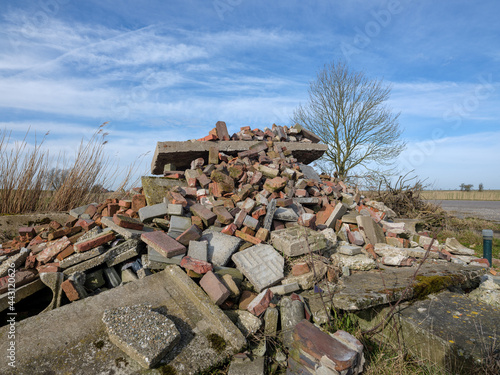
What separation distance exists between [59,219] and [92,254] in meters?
3.05

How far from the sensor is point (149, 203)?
4758 mm

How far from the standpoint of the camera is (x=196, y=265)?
3.19m

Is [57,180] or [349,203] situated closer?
[349,203]

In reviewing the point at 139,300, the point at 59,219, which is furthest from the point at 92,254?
the point at 59,219

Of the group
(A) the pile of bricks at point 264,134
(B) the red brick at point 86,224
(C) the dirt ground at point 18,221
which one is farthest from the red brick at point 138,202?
(C) the dirt ground at point 18,221

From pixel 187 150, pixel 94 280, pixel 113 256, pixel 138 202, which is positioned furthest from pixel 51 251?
pixel 187 150

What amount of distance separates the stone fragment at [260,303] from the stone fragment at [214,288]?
255mm

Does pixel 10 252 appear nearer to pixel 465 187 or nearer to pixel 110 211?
pixel 110 211

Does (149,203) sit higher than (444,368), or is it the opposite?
(149,203)

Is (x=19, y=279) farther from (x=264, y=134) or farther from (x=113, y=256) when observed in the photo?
(x=264, y=134)

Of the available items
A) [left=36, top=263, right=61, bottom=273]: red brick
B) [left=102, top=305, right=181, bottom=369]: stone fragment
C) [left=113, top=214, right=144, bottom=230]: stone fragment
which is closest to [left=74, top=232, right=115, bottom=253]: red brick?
[left=113, top=214, right=144, bottom=230]: stone fragment

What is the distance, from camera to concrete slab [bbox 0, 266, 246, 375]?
7.41ft

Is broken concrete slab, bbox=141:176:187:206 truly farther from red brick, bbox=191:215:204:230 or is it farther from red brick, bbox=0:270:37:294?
red brick, bbox=0:270:37:294

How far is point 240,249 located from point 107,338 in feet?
5.84
